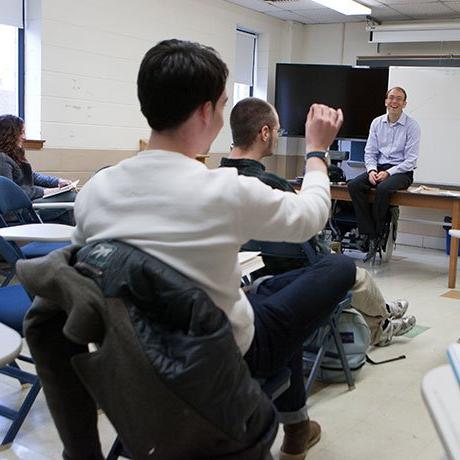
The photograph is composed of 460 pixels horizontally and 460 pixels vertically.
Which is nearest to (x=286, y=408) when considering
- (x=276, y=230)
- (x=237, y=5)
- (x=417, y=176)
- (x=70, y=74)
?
(x=276, y=230)

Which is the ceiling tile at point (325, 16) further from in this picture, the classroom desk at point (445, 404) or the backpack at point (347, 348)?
the classroom desk at point (445, 404)

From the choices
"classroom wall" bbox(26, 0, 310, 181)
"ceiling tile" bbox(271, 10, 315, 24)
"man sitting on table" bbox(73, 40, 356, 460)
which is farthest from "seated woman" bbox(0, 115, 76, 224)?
"ceiling tile" bbox(271, 10, 315, 24)

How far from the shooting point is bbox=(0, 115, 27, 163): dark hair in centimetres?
430

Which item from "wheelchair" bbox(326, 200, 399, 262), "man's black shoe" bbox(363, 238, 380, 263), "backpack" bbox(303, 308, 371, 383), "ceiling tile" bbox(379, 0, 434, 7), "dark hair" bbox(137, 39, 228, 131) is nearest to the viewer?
"dark hair" bbox(137, 39, 228, 131)

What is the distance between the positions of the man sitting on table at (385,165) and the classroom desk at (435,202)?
0.29 ft

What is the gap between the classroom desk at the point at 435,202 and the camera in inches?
186

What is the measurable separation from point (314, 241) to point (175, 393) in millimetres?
1401

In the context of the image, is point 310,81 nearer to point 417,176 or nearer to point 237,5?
point 237,5

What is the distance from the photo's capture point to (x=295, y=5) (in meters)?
7.04

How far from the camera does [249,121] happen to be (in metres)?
2.31

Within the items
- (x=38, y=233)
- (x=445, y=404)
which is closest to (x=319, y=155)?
(x=445, y=404)

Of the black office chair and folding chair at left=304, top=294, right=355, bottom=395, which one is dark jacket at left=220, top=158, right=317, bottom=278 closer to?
folding chair at left=304, top=294, right=355, bottom=395

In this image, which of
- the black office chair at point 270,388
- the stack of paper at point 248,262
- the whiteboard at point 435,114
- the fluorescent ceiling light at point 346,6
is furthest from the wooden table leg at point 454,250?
the black office chair at point 270,388

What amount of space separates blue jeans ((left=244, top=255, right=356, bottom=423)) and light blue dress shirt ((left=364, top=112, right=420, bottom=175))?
4.08 metres
